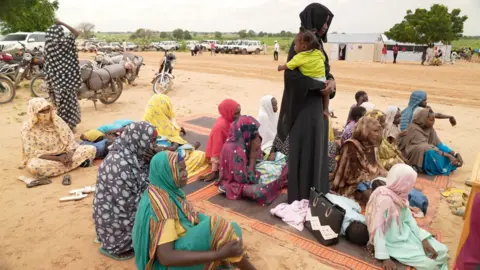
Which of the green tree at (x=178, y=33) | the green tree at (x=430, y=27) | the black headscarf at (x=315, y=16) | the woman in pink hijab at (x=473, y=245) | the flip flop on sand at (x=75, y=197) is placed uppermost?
the green tree at (x=178, y=33)

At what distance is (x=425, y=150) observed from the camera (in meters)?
5.02

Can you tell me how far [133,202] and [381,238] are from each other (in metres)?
2.12

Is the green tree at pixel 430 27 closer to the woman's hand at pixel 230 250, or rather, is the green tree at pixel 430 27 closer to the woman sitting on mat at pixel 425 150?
the woman sitting on mat at pixel 425 150

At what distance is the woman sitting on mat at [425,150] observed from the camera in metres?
5.00

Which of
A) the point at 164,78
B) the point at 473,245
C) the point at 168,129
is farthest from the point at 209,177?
the point at 164,78

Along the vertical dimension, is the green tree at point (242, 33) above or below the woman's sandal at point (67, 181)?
above

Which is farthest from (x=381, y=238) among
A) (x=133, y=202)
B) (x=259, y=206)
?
(x=133, y=202)

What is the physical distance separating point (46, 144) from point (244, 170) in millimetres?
2901

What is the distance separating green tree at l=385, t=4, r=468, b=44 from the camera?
30328mm

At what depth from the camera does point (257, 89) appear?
40.3ft

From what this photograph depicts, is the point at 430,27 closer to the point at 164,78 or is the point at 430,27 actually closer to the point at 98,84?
the point at 164,78

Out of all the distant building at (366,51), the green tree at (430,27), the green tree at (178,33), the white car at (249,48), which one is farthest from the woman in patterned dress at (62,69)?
the green tree at (178,33)

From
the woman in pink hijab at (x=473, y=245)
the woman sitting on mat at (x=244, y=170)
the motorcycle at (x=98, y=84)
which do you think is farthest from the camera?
the motorcycle at (x=98, y=84)

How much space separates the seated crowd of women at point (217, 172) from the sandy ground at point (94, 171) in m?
0.38
